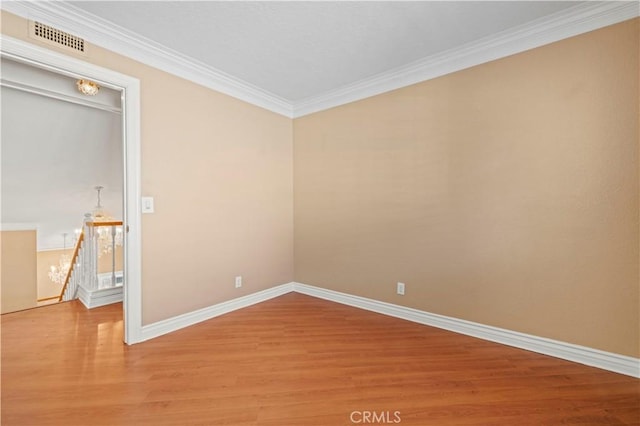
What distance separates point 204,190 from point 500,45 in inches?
122

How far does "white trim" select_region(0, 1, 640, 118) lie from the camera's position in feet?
6.13

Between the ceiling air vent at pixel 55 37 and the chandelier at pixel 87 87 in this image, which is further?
the chandelier at pixel 87 87

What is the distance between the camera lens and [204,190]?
2844 millimetres

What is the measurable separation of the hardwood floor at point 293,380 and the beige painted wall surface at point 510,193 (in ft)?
1.43

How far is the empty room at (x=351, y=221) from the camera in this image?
5.74 feet

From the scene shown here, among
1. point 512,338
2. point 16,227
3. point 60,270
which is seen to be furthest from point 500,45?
point 60,270

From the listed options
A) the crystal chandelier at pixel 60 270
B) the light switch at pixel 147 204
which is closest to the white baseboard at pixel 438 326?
the light switch at pixel 147 204

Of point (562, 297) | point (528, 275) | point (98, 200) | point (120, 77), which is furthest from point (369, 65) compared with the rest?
point (98, 200)

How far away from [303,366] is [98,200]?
5.35 m

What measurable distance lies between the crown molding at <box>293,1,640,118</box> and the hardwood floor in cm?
253

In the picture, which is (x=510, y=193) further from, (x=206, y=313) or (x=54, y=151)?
(x=54, y=151)

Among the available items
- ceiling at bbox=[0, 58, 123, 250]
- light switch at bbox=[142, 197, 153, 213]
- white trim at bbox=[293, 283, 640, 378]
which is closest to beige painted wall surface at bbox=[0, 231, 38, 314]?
ceiling at bbox=[0, 58, 123, 250]

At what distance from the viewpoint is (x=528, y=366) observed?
6.50 ft

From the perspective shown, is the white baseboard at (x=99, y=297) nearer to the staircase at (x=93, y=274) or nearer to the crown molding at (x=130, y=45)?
the staircase at (x=93, y=274)
